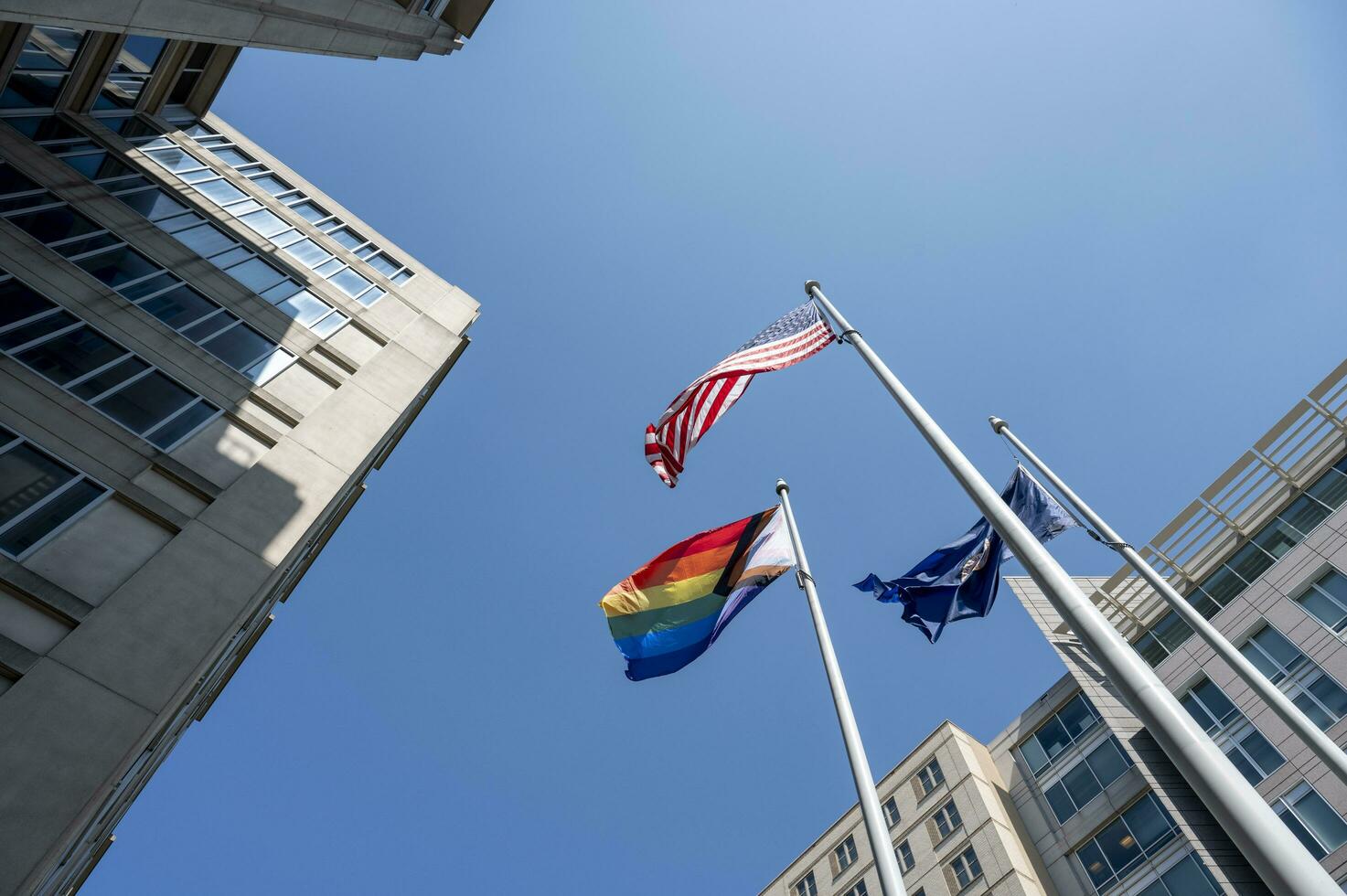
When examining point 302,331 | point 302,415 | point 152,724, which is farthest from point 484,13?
point 152,724

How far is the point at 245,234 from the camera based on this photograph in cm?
2262

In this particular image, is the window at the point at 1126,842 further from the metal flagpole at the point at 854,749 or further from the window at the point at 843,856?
the metal flagpole at the point at 854,749

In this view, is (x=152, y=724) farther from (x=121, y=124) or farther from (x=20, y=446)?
(x=121, y=124)

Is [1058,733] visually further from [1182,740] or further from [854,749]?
[1182,740]

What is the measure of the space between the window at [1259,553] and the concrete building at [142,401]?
2771 cm

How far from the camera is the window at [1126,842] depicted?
26109 mm

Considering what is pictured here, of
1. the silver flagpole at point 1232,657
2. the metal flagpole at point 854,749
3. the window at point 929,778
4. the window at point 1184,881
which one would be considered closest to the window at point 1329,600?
the window at point 1184,881

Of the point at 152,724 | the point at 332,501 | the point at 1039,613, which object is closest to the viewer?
the point at 152,724

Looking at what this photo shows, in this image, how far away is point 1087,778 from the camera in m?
29.7

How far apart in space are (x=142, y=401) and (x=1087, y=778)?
32.4 metres

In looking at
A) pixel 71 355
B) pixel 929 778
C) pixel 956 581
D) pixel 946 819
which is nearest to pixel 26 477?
pixel 71 355

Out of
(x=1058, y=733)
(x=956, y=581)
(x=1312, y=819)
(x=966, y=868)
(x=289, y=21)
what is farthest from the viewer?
(x=1058, y=733)

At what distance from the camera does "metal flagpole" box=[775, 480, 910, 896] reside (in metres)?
8.20

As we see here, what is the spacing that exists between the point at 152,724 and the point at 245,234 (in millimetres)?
15530
